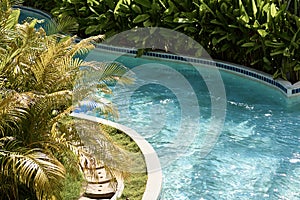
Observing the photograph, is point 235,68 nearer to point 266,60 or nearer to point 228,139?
point 266,60

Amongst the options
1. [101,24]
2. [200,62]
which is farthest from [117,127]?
[101,24]

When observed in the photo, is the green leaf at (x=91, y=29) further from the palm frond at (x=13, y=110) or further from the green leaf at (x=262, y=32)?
the palm frond at (x=13, y=110)

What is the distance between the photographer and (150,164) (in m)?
5.49

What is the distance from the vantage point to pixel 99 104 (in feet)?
16.9

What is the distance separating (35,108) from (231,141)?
2.75 meters

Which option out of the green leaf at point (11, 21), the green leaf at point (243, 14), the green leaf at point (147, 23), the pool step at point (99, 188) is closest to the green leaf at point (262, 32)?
the green leaf at point (243, 14)

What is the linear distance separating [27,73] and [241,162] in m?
2.51

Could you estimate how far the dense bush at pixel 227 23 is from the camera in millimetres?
8258

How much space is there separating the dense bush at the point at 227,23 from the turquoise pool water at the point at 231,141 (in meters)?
0.49

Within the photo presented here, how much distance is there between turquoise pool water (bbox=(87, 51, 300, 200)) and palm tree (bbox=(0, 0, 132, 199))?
1.29 metres

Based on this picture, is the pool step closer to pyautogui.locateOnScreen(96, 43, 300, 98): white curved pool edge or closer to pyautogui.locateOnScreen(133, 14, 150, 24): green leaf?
pyautogui.locateOnScreen(96, 43, 300, 98): white curved pool edge

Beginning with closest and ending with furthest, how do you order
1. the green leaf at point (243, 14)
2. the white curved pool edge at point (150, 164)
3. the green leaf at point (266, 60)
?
the white curved pool edge at point (150, 164) < the green leaf at point (243, 14) < the green leaf at point (266, 60)

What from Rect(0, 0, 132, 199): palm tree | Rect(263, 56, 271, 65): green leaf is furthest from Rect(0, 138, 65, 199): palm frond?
Rect(263, 56, 271, 65): green leaf

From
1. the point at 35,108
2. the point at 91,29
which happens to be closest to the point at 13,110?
the point at 35,108
